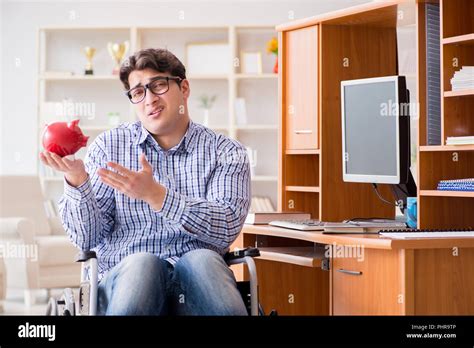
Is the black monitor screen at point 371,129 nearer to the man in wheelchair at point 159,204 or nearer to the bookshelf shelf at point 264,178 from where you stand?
the man in wheelchair at point 159,204

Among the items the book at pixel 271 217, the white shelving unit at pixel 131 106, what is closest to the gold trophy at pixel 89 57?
the white shelving unit at pixel 131 106

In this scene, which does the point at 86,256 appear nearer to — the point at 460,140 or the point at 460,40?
the point at 460,140

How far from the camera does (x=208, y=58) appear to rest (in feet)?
20.4

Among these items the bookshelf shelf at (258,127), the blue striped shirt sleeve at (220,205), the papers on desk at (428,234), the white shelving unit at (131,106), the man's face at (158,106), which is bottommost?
the papers on desk at (428,234)

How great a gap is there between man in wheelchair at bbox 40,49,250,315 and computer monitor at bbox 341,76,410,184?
0.65 meters

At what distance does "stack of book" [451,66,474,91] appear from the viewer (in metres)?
2.67

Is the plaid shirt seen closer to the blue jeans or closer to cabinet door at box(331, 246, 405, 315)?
the blue jeans

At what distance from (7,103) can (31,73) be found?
0.29 m

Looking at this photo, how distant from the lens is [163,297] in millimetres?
2217

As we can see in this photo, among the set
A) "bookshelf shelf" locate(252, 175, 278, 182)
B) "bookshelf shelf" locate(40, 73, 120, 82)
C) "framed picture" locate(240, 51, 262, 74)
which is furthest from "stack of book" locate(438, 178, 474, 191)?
"bookshelf shelf" locate(40, 73, 120, 82)

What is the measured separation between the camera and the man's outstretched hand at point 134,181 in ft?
7.07

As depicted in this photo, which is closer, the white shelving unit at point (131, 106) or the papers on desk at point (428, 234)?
the papers on desk at point (428, 234)

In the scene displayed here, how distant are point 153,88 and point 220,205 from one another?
40 cm

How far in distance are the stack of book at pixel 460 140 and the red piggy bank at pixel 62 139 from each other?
3.78ft
